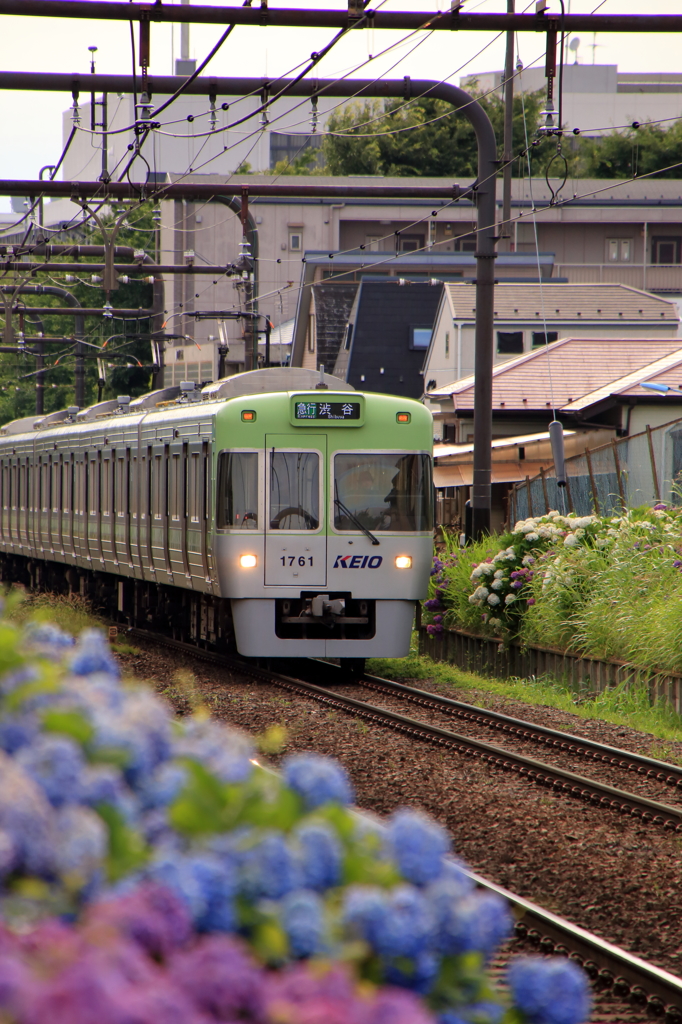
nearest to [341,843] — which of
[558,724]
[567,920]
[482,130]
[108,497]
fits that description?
[567,920]

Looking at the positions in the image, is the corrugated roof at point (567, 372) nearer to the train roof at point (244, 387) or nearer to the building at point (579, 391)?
the building at point (579, 391)

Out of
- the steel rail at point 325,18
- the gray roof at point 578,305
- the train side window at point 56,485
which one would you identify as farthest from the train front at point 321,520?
the gray roof at point 578,305

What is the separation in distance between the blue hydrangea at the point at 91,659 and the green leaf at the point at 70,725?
1.60 ft

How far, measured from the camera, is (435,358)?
39.7 m

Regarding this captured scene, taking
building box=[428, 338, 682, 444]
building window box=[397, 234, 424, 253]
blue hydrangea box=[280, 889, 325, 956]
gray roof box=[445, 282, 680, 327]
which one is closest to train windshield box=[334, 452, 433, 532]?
building box=[428, 338, 682, 444]

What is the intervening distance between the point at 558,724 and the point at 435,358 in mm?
28501

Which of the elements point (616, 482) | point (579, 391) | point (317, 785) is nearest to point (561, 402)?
point (579, 391)

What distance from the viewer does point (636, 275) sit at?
52.5 meters

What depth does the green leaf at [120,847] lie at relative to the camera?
6.02 feet

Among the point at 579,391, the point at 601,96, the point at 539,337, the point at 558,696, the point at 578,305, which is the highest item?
the point at 601,96

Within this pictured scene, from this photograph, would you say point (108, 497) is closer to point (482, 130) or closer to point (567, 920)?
point (482, 130)

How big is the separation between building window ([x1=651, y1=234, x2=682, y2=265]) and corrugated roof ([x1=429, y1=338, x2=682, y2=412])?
25.1m

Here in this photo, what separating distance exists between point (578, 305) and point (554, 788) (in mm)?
32297

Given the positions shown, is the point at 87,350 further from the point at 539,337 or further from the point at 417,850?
the point at 417,850
